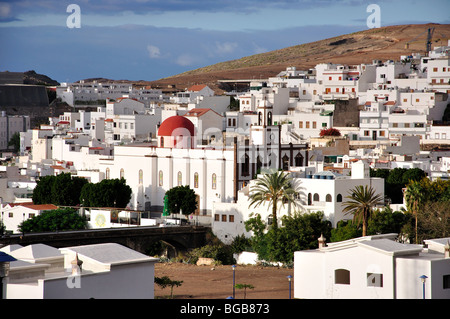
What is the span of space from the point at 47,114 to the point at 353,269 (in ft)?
301

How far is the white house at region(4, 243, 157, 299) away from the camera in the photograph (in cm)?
2909

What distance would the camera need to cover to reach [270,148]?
6334 centimetres

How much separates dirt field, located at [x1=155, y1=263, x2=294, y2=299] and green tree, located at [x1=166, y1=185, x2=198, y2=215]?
9162mm

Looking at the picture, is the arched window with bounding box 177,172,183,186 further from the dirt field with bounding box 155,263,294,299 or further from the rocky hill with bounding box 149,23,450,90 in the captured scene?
the rocky hill with bounding box 149,23,450,90

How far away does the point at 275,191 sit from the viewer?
2085 inches

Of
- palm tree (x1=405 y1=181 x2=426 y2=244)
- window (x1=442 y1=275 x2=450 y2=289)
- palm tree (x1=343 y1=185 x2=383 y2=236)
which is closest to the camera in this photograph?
window (x1=442 y1=275 x2=450 y2=289)

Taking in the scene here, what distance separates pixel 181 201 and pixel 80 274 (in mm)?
30219

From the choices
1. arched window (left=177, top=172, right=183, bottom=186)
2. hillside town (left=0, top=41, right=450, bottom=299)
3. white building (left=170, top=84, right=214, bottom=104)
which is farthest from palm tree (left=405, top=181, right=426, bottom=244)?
white building (left=170, top=84, right=214, bottom=104)

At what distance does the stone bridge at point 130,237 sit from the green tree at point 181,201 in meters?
3.44

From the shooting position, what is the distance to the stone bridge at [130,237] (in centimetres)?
5028

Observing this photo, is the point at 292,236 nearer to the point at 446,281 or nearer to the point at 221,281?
the point at 221,281

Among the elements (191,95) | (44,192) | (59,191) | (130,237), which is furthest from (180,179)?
(191,95)
